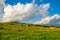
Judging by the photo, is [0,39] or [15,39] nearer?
[15,39]

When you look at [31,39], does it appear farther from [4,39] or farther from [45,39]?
[4,39]

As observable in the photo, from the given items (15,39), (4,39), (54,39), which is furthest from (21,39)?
(54,39)

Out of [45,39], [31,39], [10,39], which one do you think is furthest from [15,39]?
[45,39]

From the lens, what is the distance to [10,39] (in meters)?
40.7

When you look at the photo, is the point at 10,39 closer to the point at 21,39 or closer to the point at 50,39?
the point at 21,39

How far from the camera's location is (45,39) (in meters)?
42.4

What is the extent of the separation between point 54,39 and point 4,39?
40.9ft

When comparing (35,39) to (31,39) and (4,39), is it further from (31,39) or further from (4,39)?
(4,39)

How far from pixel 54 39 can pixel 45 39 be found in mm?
2297

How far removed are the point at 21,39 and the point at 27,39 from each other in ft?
5.51

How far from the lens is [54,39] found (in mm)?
42688

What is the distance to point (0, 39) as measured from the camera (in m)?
43.0

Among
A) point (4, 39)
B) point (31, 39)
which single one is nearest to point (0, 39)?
point (4, 39)

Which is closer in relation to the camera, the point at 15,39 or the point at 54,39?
the point at 15,39
